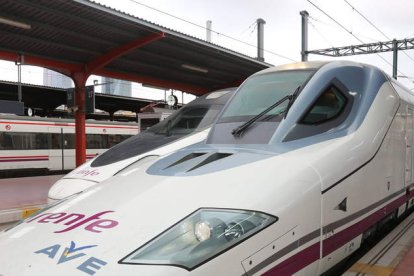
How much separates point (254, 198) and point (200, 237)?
0.45 meters

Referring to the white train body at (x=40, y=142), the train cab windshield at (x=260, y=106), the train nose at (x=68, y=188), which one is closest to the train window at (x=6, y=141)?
the white train body at (x=40, y=142)

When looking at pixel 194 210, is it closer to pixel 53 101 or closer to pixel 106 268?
pixel 106 268

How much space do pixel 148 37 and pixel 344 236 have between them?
31.7 ft

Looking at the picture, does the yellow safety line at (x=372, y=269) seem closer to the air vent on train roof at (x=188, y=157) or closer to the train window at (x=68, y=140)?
the air vent on train roof at (x=188, y=157)

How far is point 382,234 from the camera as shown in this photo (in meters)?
5.55

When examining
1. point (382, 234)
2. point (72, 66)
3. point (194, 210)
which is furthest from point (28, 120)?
point (194, 210)

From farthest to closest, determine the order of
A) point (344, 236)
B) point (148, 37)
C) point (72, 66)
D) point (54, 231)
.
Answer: point (72, 66), point (148, 37), point (344, 236), point (54, 231)

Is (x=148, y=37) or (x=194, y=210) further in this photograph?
(x=148, y=37)

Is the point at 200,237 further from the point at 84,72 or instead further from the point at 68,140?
the point at 68,140

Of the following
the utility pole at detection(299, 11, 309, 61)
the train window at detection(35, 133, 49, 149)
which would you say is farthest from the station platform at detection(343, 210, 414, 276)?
the utility pole at detection(299, 11, 309, 61)

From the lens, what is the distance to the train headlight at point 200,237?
7.39 ft

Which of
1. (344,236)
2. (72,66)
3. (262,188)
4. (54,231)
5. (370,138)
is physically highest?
(72,66)

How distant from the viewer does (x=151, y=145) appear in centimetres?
651

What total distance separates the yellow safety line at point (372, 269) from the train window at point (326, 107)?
131 cm
